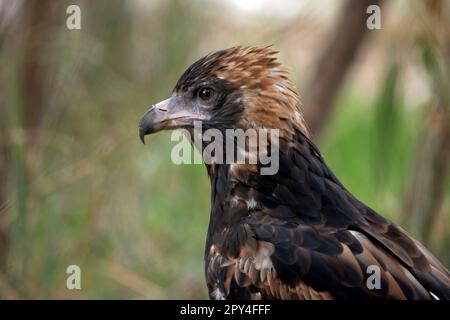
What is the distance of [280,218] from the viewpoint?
15.2 feet

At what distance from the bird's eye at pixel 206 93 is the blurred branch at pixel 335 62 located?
2857 mm

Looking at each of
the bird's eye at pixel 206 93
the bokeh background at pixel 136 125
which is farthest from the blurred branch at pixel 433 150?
the bird's eye at pixel 206 93

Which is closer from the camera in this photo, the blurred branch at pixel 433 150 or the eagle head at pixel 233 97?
the eagle head at pixel 233 97

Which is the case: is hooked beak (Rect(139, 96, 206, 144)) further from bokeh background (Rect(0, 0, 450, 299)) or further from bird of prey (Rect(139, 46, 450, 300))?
bokeh background (Rect(0, 0, 450, 299))

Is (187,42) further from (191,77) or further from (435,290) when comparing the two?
(435,290)

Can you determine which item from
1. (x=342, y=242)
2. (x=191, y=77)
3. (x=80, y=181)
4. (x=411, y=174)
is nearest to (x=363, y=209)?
(x=342, y=242)

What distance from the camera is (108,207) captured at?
8188 mm

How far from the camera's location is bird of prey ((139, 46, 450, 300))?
4.34 meters

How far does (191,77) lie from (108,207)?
133 inches

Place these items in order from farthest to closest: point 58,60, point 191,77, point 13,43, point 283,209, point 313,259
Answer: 1. point 58,60
2. point 13,43
3. point 191,77
4. point 283,209
5. point 313,259

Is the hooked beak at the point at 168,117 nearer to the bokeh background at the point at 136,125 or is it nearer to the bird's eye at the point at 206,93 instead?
the bird's eye at the point at 206,93

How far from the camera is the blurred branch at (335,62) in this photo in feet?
24.9

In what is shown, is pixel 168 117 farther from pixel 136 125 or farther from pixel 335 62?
pixel 136 125

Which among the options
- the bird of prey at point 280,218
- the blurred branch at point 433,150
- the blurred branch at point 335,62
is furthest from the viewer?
the blurred branch at point 335,62
